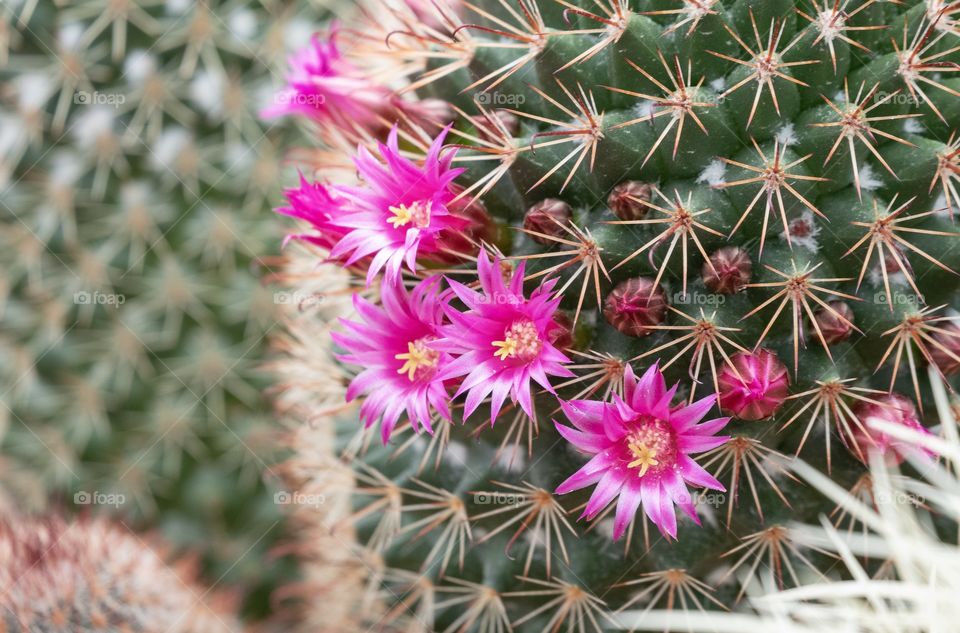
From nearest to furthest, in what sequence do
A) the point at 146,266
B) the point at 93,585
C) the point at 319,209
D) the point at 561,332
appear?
the point at 561,332
the point at 319,209
the point at 93,585
the point at 146,266

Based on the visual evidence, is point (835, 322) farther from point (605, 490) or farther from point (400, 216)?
point (400, 216)

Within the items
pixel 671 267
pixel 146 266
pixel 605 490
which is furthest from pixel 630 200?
pixel 146 266

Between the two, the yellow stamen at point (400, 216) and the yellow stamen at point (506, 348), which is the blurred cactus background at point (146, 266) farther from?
the yellow stamen at point (506, 348)

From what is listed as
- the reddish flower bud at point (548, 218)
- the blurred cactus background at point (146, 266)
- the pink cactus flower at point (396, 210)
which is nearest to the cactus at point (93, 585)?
the blurred cactus background at point (146, 266)

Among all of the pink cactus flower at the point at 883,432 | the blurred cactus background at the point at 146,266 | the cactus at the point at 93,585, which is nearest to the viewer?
the pink cactus flower at the point at 883,432

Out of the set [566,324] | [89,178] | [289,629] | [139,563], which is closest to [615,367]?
[566,324]

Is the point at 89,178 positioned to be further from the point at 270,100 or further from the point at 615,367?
the point at 615,367
